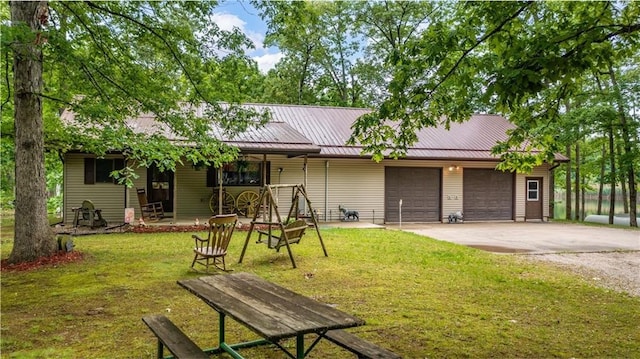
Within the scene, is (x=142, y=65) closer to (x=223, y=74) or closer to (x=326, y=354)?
(x=223, y=74)

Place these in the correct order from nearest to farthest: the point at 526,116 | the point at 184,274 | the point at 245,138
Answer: the point at 526,116, the point at 184,274, the point at 245,138

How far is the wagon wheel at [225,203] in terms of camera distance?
42.9 feet

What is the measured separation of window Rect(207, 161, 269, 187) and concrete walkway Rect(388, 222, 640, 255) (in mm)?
5155

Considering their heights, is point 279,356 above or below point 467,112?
below

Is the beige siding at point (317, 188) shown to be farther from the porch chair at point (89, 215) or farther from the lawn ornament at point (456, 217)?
the porch chair at point (89, 215)

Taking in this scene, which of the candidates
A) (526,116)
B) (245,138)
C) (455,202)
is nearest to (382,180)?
(455,202)

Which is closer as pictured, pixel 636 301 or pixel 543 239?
pixel 636 301

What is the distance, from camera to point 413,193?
15586 mm

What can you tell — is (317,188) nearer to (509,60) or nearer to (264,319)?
(509,60)

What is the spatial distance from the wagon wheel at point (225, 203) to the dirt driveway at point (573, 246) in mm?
5726

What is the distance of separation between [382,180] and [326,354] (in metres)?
12.0

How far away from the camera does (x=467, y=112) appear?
4375 millimetres

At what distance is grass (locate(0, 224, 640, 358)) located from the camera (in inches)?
141

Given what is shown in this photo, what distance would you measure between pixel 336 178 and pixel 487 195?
602cm
